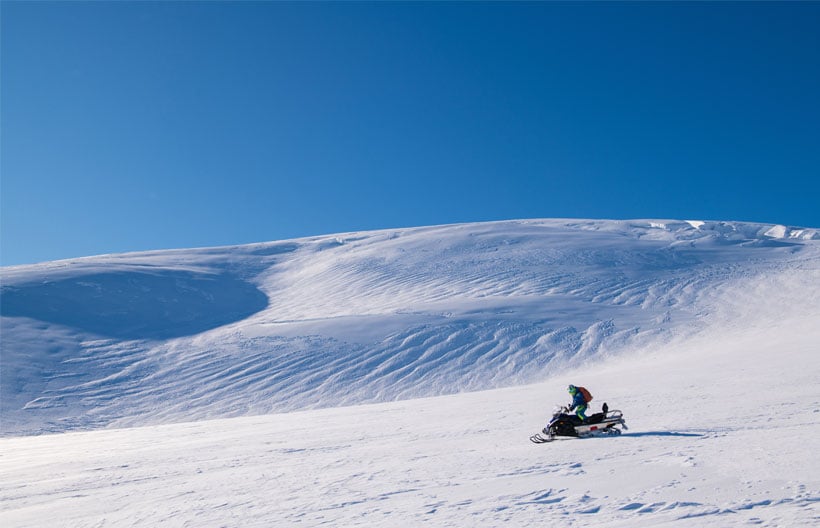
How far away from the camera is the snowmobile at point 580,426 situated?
11.2 meters

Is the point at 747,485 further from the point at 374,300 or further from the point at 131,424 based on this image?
the point at 374,300

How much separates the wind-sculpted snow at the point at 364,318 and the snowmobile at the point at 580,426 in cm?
1412

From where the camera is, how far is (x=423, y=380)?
2641 centimetres

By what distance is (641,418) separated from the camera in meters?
13.0

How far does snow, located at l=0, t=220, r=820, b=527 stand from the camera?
7.97 m

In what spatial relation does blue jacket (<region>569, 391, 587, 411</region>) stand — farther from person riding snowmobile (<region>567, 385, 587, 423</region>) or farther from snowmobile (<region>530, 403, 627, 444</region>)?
snowmobile (<region>530, 403, 627, 444</region>)

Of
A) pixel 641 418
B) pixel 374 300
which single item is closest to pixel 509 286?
pixel 374 300

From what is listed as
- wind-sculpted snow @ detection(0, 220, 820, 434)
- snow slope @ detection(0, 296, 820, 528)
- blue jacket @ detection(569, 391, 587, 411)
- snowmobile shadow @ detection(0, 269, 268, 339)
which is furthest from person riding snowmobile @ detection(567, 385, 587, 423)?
snowmobile shadow @ detection(0, 269, 268, 339)

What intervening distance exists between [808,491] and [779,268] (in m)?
40.4

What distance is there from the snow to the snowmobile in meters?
0.32

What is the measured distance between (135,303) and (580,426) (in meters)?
38.6

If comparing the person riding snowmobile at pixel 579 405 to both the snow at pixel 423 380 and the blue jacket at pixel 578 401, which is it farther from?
the snow at pixel 423 380

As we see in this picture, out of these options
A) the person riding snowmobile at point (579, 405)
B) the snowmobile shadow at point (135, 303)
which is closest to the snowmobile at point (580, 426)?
the person riding snowmobile at point (579, 405)

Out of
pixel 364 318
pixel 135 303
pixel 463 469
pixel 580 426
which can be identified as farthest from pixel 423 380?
pixel 135 303
